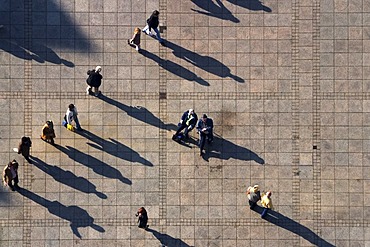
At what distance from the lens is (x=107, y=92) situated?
2673cm

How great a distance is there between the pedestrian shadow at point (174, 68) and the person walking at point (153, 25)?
33.5 inches

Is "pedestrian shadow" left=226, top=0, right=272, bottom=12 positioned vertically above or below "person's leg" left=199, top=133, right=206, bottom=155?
above

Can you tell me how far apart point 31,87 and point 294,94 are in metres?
12.6

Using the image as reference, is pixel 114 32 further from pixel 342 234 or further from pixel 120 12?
pixel 342 234

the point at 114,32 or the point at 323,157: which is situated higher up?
the point at 114,32

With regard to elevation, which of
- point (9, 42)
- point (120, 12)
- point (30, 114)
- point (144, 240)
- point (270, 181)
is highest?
point (120, 12)

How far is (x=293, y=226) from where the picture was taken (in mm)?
26547

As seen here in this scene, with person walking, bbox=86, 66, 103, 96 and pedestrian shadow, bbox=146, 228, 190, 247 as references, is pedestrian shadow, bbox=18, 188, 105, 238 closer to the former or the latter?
pedestrian shadow, bbox=146, 228, 190, 247

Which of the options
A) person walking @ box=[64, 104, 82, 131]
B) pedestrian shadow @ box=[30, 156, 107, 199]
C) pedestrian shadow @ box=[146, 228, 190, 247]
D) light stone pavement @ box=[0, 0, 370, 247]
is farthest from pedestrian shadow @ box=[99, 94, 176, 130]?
pedestrian shadow @ box=[146, 228, 190, 247]

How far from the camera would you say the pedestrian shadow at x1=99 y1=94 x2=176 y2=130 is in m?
26.7

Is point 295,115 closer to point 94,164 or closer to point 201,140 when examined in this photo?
point 201,140

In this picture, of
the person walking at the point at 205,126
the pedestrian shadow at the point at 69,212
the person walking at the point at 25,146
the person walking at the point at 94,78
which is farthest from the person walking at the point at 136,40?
the pedestrian shadow at the point at 69,212

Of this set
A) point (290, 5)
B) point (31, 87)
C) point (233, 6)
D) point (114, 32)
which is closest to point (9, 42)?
point (31, 87)

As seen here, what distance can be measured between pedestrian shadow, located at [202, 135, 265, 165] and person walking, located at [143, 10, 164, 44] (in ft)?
18.2
